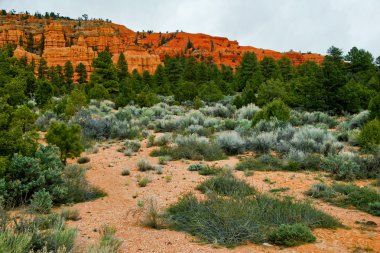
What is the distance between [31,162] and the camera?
24.0 feet

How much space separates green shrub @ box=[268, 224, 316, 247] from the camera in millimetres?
5556

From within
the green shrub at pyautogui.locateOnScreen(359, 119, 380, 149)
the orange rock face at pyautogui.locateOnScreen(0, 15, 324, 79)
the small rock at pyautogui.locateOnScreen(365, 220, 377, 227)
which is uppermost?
the orange rock face at pyautogui.locateOnScreen(0, 15, 324, 79)

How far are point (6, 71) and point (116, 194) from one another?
1229 centimetres

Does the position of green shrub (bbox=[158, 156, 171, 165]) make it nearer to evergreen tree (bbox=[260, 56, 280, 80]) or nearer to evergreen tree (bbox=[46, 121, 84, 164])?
evergreen tree (bbox=[46, 121, 84, 164])

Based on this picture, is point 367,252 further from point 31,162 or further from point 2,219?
point 31,162

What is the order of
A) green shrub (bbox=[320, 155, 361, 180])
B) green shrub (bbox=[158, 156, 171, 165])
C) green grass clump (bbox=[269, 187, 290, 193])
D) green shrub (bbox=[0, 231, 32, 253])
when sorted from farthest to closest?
green shrub (bbox=[158, 156, 171, 165])
green shrub (bbox=[320, 155, 361, 180])
green grass clump (bbox=[269, 187, 290, 193])
green shrub (bbox=[0, 231, 32, 253])

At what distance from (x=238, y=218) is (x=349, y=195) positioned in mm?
3613

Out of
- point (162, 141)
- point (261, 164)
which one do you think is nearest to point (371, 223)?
point (261, 164)

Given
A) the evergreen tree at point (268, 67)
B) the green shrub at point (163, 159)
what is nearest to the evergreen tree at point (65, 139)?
the green shrub at point (163, 159)

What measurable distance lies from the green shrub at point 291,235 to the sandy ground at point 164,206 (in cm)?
13

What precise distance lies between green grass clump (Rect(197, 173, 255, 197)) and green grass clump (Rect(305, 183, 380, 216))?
1651mm

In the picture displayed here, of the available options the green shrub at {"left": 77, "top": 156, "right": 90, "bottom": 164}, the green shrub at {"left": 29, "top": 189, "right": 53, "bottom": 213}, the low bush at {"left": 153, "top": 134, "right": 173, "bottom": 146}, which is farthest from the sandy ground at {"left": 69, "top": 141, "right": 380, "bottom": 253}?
the low bush at {"left": 153, "top": 134, "right": 173, "bottom": 146}

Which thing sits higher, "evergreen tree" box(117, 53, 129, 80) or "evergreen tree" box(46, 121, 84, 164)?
"evergreen tree" box(117, 53, 129, 80)

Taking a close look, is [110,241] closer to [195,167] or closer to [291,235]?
[291,235]
